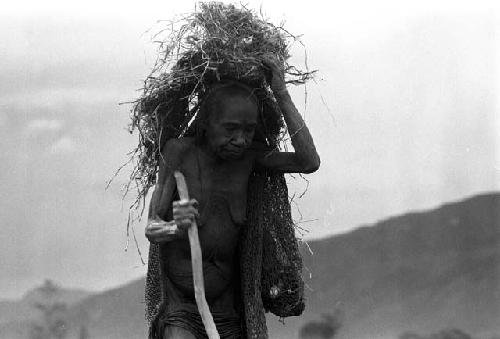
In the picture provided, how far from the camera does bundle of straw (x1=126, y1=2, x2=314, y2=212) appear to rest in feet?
15.8

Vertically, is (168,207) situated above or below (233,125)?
below

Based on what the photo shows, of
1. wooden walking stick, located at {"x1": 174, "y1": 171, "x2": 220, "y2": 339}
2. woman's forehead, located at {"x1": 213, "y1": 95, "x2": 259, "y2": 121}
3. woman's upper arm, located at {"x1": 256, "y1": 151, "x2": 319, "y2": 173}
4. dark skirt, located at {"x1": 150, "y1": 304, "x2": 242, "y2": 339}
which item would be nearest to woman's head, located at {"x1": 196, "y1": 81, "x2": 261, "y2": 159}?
woman's forehead, located at {"x1": 213, "y1": 95, "x2": 259, "y2": 121}

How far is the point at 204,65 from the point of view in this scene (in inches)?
192

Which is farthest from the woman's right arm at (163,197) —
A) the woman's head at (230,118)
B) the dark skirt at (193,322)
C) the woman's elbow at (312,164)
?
the woman's elbow at (312,164)

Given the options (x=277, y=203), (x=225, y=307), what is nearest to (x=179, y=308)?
(x=225, y=307)

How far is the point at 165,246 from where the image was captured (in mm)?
4906

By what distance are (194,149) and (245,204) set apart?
0.85 feet

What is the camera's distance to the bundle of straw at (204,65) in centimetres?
482

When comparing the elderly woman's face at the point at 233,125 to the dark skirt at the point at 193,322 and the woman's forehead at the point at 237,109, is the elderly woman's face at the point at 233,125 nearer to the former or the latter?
the woman's forehead at the point at 237,109

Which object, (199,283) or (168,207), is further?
(168,207)

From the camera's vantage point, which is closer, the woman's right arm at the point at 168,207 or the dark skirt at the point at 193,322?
the woman's right arm at the point at 168,207

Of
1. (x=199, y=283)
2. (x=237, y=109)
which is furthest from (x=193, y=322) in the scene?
(x=237, y=109)

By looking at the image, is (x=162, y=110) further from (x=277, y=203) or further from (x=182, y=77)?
(x=277, y=203)

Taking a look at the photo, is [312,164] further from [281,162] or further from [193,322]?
[193,322]
